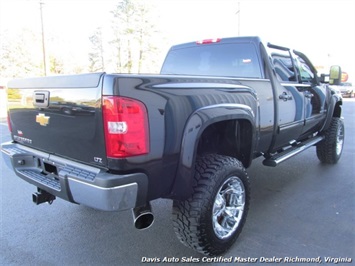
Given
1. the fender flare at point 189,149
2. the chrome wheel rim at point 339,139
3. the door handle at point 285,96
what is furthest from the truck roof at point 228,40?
the chrome wheel rim at point 339,139

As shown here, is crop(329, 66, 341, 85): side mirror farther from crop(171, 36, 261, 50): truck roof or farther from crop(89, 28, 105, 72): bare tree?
crop(89, 28, 105, 72): bare tree

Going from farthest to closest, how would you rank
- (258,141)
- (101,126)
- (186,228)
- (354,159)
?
(354,159), (258,141), (186,228), (101,126)

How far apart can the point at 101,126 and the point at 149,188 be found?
533 mm

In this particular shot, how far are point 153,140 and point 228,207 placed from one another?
3.81ft

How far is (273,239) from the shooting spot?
2.90 meters

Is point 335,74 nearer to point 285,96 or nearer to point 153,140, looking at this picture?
point 285,96

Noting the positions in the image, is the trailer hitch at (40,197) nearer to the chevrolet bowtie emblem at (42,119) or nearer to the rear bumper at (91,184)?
the rear bumper at (91,184)

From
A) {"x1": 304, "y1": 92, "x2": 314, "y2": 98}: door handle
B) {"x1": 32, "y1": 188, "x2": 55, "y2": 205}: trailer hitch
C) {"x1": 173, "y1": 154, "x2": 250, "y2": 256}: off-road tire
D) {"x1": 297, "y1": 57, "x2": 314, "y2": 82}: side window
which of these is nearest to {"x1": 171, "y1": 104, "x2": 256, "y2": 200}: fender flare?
{"x1": 173, "y1": 154, "x2": 250, "y2": 256}: off-road tire

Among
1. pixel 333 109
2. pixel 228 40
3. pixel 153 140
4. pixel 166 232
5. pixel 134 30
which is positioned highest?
pixel 134 30

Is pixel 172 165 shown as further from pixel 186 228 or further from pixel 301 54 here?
pixel 301 54

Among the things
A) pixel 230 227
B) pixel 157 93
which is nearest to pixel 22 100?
pixel 157 93

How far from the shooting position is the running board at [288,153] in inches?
140

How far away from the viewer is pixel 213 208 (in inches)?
97.9

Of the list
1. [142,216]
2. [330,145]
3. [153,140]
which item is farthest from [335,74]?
[142,216]
